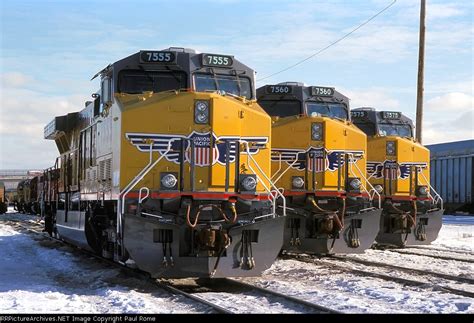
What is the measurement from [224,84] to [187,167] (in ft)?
5.50

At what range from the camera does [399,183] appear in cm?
1688

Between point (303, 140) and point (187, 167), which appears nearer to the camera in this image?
point (187, 167)

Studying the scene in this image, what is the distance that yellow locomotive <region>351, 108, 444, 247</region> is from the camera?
16.5 metres

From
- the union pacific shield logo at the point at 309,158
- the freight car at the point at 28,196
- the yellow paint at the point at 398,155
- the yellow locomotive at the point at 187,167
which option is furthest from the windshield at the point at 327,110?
the freight car at the point at 28,196

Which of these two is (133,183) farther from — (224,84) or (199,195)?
(224,84)

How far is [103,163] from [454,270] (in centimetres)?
682

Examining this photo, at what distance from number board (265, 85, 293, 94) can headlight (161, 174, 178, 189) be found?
18.2 feet

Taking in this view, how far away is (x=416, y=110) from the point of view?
23453 millimetres

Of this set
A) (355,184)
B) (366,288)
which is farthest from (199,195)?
(355,184)

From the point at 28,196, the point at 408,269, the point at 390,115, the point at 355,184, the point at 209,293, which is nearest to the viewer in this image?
the point at 209,293

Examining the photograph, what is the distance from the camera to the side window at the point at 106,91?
35.9ft

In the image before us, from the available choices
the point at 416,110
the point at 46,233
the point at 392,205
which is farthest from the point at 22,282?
the point at 416,110

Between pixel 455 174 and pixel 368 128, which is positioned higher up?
pixel 368 128
